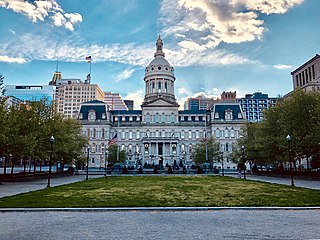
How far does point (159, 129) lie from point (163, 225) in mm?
82885

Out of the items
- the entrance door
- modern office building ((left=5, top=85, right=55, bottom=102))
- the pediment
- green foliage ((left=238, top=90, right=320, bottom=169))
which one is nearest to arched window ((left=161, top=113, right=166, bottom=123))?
the pediment

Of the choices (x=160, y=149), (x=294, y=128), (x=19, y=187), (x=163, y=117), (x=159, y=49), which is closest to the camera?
(x=19, y=187)

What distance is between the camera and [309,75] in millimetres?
91938

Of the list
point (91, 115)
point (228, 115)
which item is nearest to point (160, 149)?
point (228, 115)

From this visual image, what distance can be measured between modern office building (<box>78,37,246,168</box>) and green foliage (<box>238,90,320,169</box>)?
45.9m

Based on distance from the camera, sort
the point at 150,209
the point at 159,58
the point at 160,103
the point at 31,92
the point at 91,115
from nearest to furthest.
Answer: the point at 150,209 → the point at 160,103 → the point at 91,115 → the point at 159,58 → the point at 31,92

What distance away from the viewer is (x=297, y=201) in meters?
14.8

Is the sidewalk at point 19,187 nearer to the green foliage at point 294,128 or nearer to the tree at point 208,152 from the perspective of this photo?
the green foliage at point 294,128

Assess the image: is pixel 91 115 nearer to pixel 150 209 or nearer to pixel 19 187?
pixel 19 187

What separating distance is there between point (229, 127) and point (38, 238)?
87.7 meters

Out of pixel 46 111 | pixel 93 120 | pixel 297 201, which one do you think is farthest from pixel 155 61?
pixel 297 201

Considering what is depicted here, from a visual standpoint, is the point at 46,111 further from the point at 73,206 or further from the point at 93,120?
the point at 93,120


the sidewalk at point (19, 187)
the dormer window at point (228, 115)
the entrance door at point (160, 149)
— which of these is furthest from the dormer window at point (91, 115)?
the sidewalk at point (19, 187)

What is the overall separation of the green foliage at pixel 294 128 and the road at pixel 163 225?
24.6 m
